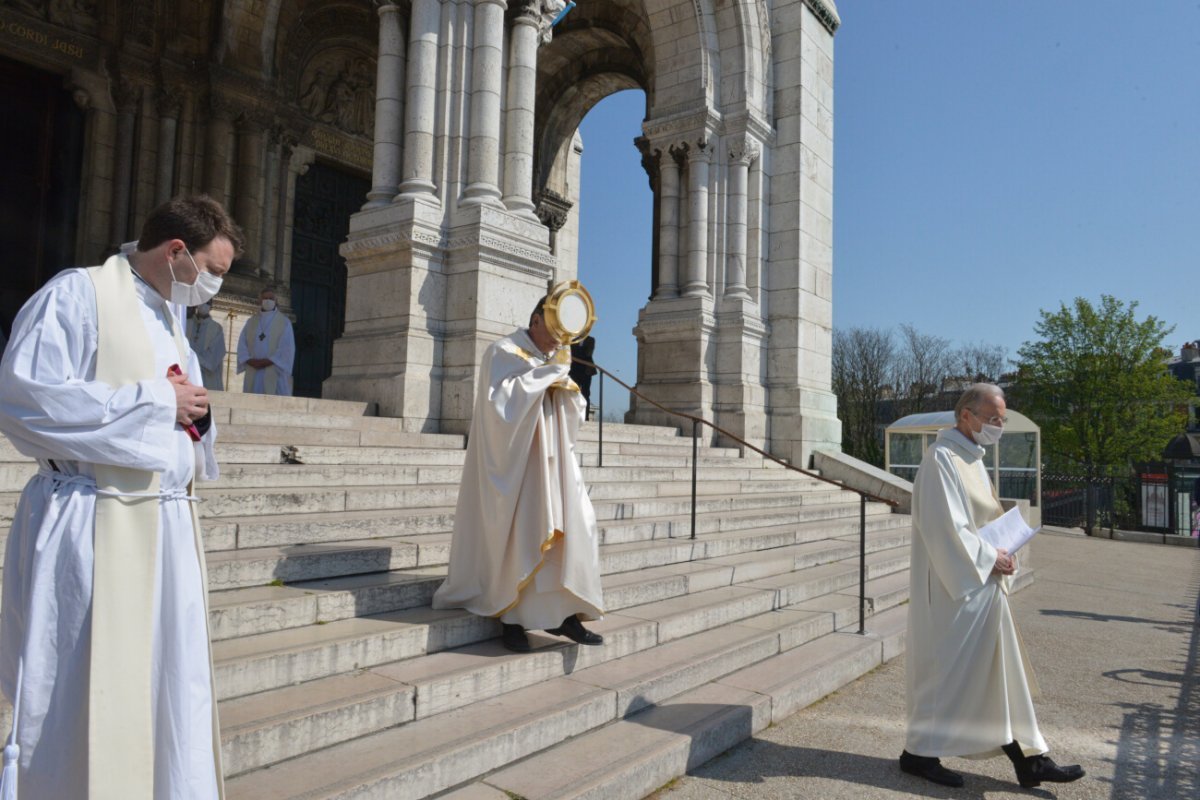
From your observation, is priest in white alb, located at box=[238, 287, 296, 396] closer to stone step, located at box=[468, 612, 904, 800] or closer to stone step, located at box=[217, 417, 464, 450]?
stone step, located at box=[217, 417, 464, 450]

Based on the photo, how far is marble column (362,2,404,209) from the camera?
834 centimetres

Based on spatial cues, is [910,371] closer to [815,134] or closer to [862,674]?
[815,134]

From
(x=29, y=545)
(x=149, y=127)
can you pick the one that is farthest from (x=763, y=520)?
(x=149, y=127)

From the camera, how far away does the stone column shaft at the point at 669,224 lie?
41.9 feet

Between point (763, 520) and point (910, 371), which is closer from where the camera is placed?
point (763, 520)

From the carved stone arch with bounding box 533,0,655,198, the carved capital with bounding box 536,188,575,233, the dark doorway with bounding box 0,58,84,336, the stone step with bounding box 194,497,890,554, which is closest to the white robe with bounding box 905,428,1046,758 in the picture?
the stone step with bounding box 194,497,890,554

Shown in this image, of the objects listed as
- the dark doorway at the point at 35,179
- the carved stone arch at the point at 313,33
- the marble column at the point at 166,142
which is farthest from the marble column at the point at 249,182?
the dark doorway at the point at 35,179

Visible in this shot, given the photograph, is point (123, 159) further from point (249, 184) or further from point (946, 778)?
point (946, 778)

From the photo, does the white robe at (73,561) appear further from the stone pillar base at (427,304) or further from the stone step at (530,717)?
the stone pillar base at (427,304)

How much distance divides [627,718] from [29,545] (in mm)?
2700

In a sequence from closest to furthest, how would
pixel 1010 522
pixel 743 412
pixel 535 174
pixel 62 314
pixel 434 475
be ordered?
1. pixel 62 314
2. pixel 1010 522
3. pixel 434 475
4. pixel 743 412
5. pixel 535 174

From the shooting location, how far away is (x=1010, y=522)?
378 centimetres

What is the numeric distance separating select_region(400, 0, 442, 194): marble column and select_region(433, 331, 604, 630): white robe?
174 inches

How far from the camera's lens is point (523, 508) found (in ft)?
13.6
